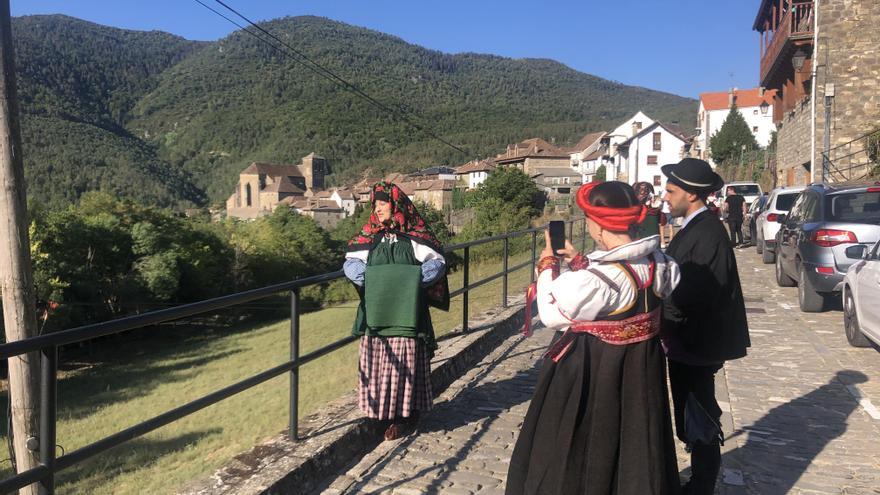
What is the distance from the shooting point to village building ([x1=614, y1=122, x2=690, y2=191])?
7850cm

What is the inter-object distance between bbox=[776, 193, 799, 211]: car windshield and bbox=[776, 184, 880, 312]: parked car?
524 cm

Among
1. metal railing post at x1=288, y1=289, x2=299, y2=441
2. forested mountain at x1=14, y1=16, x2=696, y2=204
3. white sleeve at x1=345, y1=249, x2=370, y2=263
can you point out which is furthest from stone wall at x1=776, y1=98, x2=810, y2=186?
forested mountain at x1=14, y1=16, x2=696, y2=204

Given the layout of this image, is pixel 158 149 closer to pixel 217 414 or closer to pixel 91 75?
pixel 91 75

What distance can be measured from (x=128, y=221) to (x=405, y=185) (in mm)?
85964

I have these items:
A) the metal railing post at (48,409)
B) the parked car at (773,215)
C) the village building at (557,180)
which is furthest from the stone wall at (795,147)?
the village building at (557,180)

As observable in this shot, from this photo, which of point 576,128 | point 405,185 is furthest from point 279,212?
point 576,128

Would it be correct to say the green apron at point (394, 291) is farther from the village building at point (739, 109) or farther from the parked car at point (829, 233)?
the village building at point (739, 109)

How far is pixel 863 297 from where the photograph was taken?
667cm

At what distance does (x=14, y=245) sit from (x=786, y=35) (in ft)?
82.3

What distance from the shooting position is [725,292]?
10.3 ft

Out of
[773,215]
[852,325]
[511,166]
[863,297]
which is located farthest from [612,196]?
[511,166]

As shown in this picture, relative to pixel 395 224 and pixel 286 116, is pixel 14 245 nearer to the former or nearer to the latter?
pixel 395 224

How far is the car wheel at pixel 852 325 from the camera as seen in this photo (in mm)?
6922

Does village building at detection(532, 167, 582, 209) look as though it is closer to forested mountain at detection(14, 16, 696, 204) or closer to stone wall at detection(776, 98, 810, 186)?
forested mountain at detection(14, 16, 696, 204)
